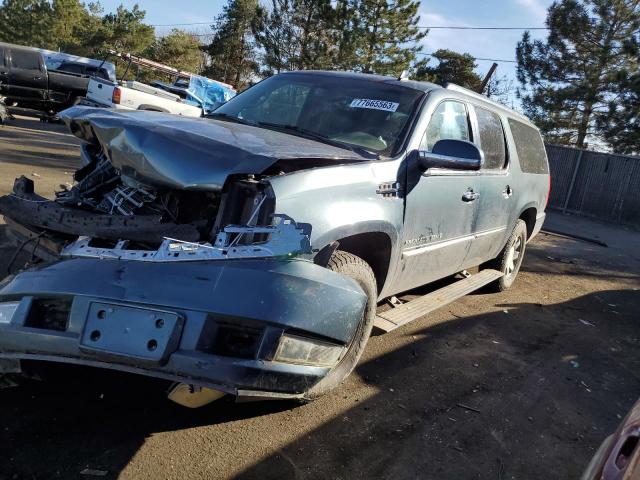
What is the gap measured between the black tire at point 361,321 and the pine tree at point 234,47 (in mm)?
40354

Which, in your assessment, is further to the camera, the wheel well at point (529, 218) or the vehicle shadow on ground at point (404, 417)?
the wheel well at point (529, 218)

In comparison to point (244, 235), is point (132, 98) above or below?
above

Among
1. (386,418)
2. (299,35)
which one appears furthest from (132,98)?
(299,35)

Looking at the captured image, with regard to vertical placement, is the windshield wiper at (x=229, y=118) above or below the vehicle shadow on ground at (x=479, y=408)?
above

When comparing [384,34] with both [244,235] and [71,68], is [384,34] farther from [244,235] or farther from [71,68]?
[244,235]

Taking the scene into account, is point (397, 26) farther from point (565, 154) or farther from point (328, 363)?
point (328, 363)

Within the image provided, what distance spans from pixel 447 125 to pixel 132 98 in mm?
10801

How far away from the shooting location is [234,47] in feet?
140

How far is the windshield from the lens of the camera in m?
3.69

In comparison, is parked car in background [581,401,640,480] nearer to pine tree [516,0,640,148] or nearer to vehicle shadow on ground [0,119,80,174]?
vehicle shadow on ground [0,119,80,174]

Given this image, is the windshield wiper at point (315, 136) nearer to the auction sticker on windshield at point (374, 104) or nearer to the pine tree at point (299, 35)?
the auction sticker on windshield at point (374, 104)

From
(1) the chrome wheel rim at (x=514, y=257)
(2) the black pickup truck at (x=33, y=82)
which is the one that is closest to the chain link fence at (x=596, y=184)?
(1) the chrome wheel rim at (x=514, y=257)

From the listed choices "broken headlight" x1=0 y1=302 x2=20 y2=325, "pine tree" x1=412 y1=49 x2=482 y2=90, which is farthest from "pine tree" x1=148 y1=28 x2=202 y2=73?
"broken headlight" x1=0 y1=302 x2=20 y2=325

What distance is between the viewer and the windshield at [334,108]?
3.69 meters
